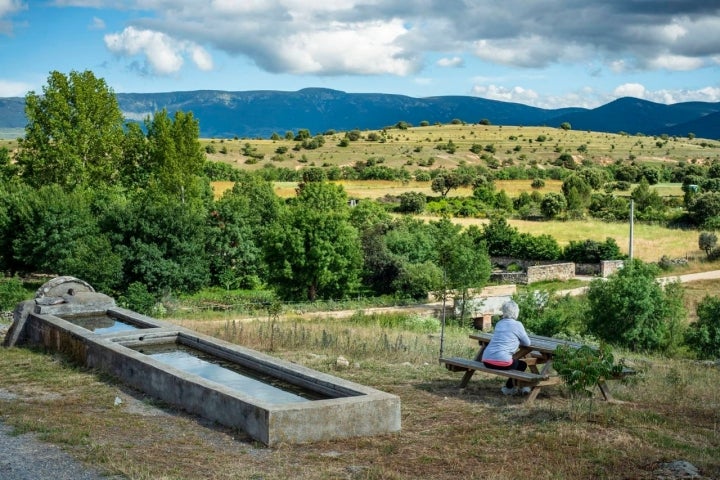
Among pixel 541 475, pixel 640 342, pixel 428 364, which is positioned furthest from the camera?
pixel 640 342

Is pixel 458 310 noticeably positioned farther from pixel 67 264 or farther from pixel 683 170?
pixel 683 170

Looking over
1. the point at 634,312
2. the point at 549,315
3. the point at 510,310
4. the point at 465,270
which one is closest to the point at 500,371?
the point at 510,310

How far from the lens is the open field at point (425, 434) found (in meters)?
7.32

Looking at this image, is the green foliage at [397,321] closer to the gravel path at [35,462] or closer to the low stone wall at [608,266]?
the low stone wall at [608,266]

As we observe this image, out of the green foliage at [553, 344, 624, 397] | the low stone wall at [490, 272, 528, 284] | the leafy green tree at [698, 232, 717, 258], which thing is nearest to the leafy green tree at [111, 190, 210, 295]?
the low stone wall at [490, 272, 528, 284]

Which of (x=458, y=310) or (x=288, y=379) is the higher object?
(x=288, y=379)

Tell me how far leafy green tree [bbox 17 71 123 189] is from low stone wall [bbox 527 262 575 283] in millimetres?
23928

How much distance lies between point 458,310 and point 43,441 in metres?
29.8

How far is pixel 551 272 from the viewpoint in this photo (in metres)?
47.0

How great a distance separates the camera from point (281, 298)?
4197cm

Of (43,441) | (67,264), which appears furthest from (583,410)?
(67,264)

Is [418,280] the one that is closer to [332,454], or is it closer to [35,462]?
[332,454]

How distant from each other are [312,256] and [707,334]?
20.4m

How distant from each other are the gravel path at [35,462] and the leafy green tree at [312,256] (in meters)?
32.4
